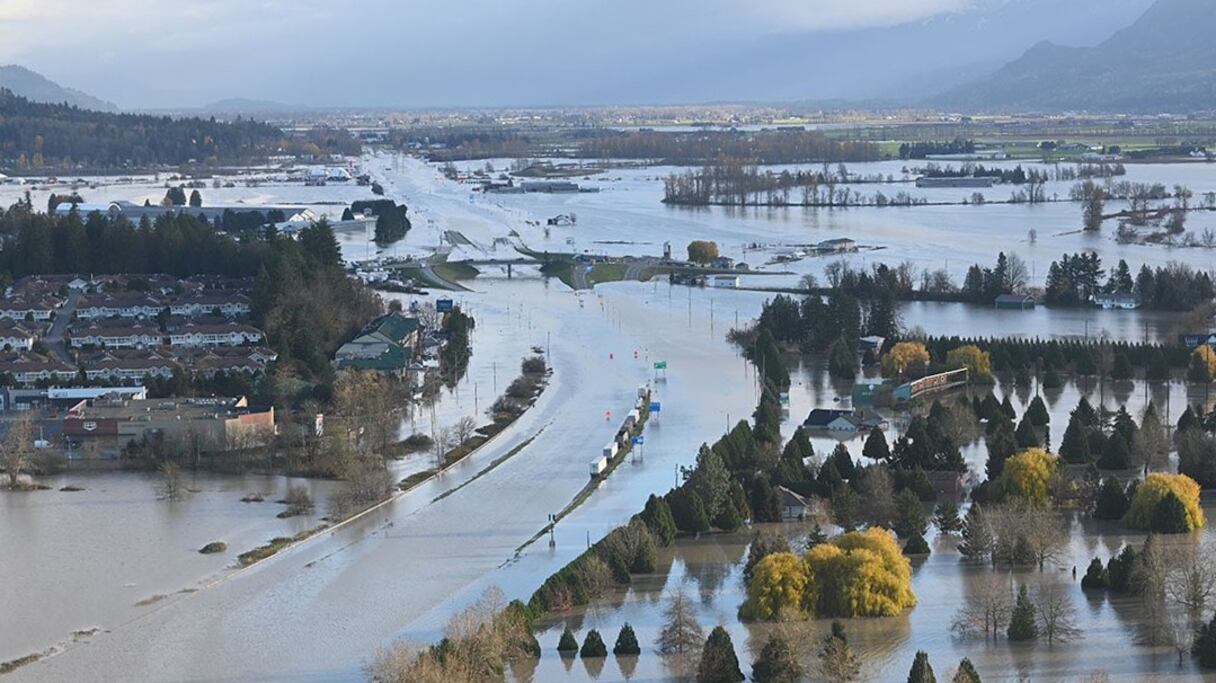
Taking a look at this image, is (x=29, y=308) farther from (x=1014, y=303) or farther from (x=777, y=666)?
(x=777, y=666)

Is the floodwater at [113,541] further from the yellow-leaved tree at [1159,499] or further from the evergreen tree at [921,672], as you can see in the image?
the yellow-leaved tree at [1159,499]

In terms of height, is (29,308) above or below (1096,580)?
above

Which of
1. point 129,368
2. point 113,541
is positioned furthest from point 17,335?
point 113,541

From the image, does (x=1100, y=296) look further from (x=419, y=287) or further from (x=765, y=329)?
(x=419, y=287)

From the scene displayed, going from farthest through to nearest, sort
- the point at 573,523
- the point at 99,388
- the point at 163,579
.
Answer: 1. the point at 99,388
2. the point at 573,523
3. the point at 163,579

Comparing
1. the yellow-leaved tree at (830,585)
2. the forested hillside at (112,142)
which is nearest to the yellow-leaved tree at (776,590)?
the yellow-leaved tree at (830,585)

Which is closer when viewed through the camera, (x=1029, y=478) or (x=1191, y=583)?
(x=1191, y=583)

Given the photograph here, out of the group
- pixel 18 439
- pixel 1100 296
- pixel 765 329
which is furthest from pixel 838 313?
pixel 18 439
